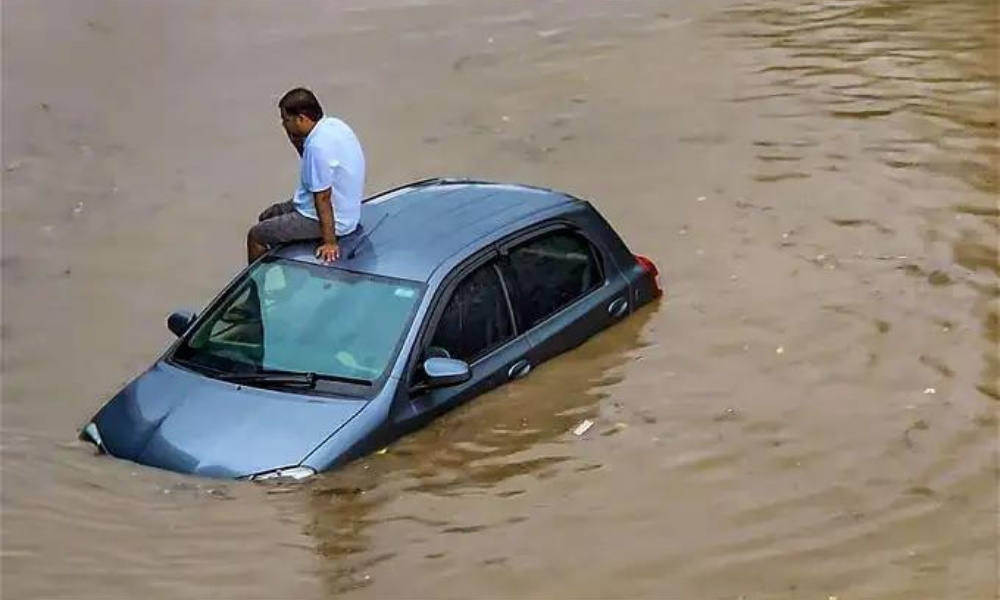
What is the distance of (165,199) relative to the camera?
1360cm

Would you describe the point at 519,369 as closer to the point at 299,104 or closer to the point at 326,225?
the point at 326,225

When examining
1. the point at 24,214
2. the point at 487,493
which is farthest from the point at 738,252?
the point at 24,214

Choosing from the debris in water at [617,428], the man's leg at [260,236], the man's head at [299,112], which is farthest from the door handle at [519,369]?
the man's head at [299,112]

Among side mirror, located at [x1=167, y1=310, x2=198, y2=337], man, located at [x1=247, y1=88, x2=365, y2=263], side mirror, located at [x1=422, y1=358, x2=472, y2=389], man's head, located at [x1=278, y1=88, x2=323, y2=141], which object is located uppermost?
man's head, located at [x1=278, y1=88, x2=323, y2=141]

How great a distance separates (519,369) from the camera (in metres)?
9.12

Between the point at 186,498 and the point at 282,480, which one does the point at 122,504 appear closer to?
the point at 186,498

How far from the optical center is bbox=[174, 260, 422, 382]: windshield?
27.8 ft

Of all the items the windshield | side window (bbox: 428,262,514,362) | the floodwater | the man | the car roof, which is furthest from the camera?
the man

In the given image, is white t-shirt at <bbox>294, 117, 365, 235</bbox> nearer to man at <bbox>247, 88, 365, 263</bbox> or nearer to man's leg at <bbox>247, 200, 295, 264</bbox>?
man at <bbox>247, 88, 365, 263</bbox>

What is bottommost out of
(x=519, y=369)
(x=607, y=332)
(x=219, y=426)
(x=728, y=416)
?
(x=728, y=416)

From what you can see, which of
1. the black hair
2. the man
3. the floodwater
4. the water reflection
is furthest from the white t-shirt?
Result: the water reflection

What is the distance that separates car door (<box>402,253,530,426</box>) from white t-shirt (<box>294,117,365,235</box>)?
818 millimetres

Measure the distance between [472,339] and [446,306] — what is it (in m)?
0.29

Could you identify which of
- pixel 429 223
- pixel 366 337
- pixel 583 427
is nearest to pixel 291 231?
pixel 429 223
